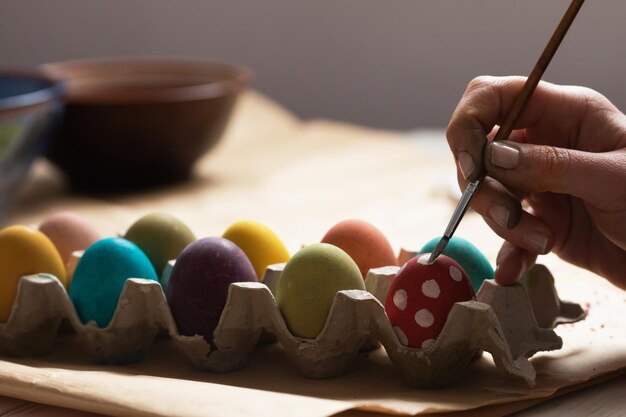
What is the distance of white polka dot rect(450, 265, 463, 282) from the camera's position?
30.2 inches

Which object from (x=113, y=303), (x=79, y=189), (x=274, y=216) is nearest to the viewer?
(x=113, y=303)

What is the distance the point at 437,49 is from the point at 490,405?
148cm

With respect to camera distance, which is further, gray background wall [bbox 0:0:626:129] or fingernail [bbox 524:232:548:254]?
gray background wall [bbox 0:0:626:129]

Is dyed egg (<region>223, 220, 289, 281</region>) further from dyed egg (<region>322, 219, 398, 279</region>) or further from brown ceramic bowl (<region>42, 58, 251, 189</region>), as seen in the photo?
brown ceramic bowl (<region>42, 58, 251, 189</region>)

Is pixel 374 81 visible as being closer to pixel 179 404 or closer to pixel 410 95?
pixel 410 95

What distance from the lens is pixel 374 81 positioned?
7.34 feet

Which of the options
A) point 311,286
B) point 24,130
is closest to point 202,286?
point 311,286

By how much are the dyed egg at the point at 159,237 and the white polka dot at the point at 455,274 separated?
281 mm

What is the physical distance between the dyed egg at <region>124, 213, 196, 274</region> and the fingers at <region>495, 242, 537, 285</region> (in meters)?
0.30

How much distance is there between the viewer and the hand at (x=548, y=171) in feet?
2.56

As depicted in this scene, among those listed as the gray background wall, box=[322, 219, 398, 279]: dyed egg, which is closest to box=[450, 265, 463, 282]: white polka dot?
box=[322, 219, 398, 279]: dyed egg

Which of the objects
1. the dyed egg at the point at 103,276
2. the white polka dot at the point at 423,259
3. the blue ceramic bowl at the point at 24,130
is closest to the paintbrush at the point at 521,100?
the white polka dot at the point at 423,259

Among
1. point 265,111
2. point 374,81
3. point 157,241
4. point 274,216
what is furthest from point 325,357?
point 374,81

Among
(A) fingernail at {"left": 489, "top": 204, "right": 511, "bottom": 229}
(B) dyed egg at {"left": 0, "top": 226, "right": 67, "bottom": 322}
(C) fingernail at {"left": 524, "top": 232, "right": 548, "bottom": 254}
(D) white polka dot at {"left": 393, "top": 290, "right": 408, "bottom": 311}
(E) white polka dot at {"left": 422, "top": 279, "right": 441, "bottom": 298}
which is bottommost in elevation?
(B) dyed egg at {"left": 0, "top": 226, "right": 67, "bottom": 322}
